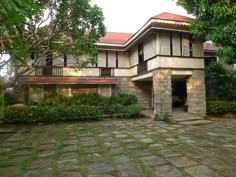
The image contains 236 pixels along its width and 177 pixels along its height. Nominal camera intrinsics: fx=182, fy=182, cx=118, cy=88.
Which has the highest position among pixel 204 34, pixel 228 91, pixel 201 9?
pixel 201 9

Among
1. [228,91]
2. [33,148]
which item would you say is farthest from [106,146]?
[228,91]

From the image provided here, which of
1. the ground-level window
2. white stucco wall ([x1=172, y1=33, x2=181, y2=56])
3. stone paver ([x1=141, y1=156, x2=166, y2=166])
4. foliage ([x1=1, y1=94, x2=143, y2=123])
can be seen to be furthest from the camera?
the ground-level window

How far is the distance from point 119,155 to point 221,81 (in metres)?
12.3

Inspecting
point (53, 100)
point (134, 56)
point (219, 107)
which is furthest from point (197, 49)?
point (53, 100)

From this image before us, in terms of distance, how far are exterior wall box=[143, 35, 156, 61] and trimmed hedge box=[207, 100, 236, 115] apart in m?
5.28

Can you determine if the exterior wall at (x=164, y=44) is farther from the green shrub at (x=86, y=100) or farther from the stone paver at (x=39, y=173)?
the stone paver at (x=39, y=173)

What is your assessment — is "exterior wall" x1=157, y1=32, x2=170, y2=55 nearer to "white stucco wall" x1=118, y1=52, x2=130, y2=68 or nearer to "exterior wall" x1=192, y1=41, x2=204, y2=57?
"exterior wall" x1=192, y1=41, x2=204, y2=57

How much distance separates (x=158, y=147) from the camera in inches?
235

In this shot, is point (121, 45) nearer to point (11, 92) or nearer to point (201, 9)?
point (201, 9)

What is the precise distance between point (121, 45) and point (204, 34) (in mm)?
7019

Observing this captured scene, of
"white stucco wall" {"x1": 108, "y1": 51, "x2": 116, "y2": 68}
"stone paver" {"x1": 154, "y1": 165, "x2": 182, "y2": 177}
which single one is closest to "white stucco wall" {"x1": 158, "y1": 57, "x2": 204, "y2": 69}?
"white stucco wall" {"x1": 108, "y1": 51, "x2": 116, "y2": 68}

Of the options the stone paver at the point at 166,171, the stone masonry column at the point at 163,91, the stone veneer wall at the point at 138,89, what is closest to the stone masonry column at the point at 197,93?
the stone masonry column at the point at 163,91

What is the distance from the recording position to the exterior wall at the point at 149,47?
12.0m

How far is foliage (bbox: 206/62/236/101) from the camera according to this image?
45.8 feet
